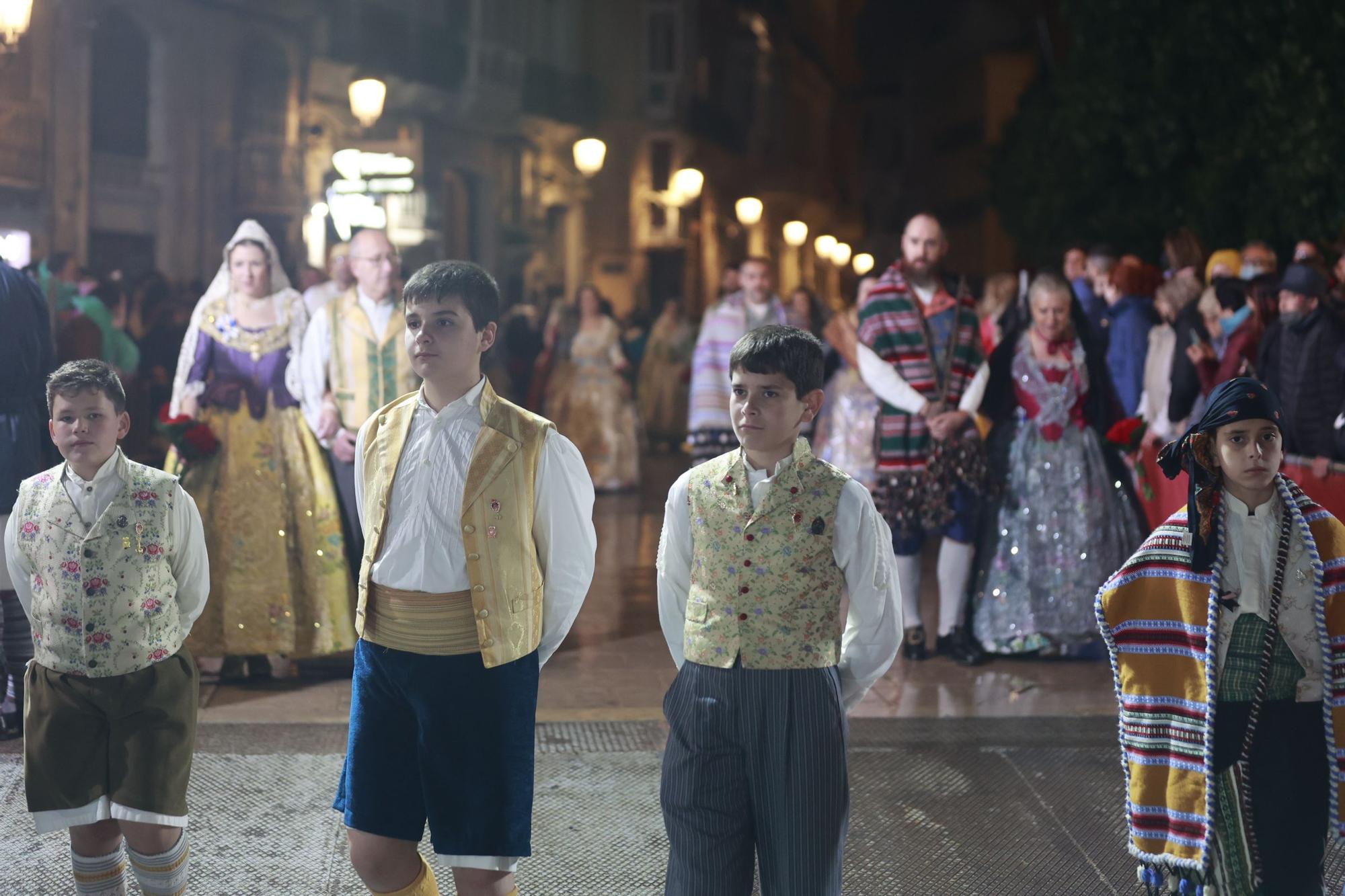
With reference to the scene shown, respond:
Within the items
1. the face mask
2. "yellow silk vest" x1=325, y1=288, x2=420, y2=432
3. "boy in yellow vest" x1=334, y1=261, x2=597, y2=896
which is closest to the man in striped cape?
"yellow silk vest" x1=325, y1=288, x2=420, y2=432

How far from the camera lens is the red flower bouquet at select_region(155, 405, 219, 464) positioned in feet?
21.1

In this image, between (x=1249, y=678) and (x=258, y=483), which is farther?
(x=258, y=483)

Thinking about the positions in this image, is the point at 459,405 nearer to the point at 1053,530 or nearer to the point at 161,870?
the point at 161,870

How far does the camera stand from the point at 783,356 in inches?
134

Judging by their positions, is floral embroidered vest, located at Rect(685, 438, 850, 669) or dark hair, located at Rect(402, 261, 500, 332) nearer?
floral embroidered vest, located at Rect(685, 438, 850, 669)

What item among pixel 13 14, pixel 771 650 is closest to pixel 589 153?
pixel 13 14

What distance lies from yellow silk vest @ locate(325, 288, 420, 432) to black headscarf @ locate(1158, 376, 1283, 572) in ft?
12.2

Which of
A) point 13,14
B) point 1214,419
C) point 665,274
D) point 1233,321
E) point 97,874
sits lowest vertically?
point 97,874

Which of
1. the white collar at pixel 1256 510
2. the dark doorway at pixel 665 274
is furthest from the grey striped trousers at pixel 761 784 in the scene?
the dark doorway at pixel 665 274

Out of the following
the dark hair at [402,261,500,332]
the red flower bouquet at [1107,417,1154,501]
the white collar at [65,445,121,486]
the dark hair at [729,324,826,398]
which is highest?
the dark hair at [402,261,500,332]

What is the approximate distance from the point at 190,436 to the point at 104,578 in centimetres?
272

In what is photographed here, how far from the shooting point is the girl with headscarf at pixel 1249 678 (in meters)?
3.63

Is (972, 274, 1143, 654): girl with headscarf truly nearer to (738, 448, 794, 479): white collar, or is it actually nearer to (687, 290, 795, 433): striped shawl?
(687, 290, 795, 433): striped shawl

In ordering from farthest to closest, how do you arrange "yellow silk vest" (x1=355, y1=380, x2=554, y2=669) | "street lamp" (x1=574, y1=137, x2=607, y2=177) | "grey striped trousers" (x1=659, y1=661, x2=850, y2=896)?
"street lamp" (x1=574, y1=137, x2=607, y2=177), "yellow silk vest" (x1=355, y1=380, x2=554, y2=669), "grey striped trousers" (x1=659, y1=661, x2=850, y2=896)
